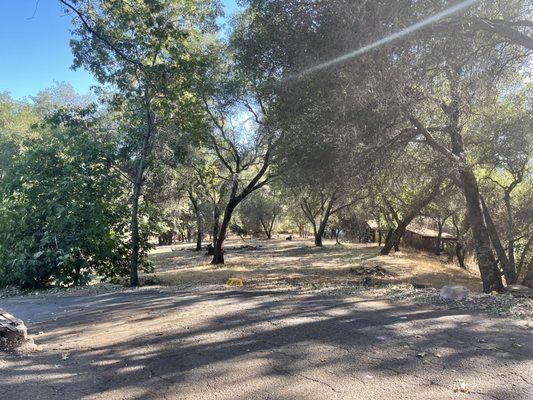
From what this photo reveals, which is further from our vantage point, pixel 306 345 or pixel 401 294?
pixel 401 294

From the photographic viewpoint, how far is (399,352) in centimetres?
447

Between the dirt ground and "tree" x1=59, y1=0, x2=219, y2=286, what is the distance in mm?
6266

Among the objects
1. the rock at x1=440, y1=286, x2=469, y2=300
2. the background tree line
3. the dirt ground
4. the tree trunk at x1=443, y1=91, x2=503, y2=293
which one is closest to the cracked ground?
→ the dirt ground

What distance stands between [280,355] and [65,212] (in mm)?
11158

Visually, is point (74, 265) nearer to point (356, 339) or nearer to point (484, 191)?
point (356, 339)

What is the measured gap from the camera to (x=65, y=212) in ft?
44.3

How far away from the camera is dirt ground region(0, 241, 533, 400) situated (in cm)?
371

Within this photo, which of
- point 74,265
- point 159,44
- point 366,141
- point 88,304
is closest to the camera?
point 88,304

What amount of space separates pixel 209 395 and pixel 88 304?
6.07 meters

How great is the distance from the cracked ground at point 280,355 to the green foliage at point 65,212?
21.3 ft

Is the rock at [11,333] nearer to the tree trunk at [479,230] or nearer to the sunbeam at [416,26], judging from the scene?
the sunbeam at [416,26]

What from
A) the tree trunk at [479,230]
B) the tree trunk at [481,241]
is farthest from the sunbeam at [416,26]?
the tree trunk at [481,241]

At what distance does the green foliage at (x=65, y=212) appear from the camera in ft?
42.6

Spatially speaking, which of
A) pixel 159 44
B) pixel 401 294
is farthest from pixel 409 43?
pixel 159 44
